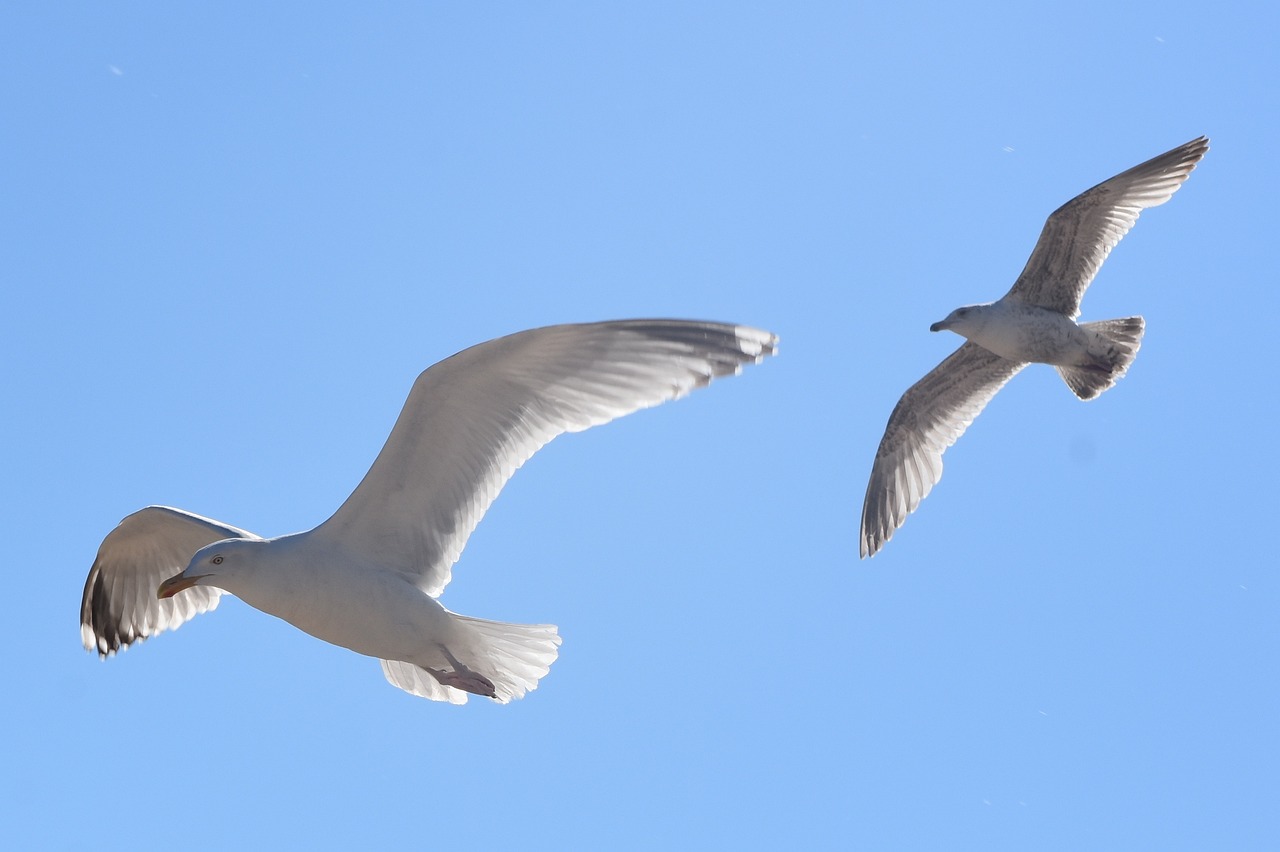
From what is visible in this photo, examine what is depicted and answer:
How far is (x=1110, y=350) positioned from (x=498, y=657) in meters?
5.60

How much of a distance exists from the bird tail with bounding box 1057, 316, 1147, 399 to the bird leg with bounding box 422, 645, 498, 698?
559cm

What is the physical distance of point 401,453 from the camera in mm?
6055

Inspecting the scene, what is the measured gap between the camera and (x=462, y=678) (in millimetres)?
6137

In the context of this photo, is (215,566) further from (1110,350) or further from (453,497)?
(1110,350)

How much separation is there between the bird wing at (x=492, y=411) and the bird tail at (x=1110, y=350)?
5.23 meters

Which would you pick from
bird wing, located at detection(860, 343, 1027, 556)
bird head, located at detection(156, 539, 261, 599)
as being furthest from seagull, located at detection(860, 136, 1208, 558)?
bird head, located at detection(156, 539, 261, 599)

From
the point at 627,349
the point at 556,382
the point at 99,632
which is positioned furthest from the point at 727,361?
the point at 99,632

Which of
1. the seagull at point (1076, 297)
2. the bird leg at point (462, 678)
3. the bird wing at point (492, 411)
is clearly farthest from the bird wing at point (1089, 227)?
the bird leg at point (462, 678)

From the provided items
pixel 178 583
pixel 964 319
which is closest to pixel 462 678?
pixel 178 583

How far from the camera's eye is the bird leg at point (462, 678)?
613 cm

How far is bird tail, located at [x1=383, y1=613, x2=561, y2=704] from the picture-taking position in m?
6.15

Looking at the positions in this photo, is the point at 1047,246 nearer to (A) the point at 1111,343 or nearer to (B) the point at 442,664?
(A) the point at 1111,343

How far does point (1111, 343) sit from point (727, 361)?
5.40 m

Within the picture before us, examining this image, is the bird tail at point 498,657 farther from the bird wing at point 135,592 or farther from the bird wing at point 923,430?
the bird wing at point 923,430
